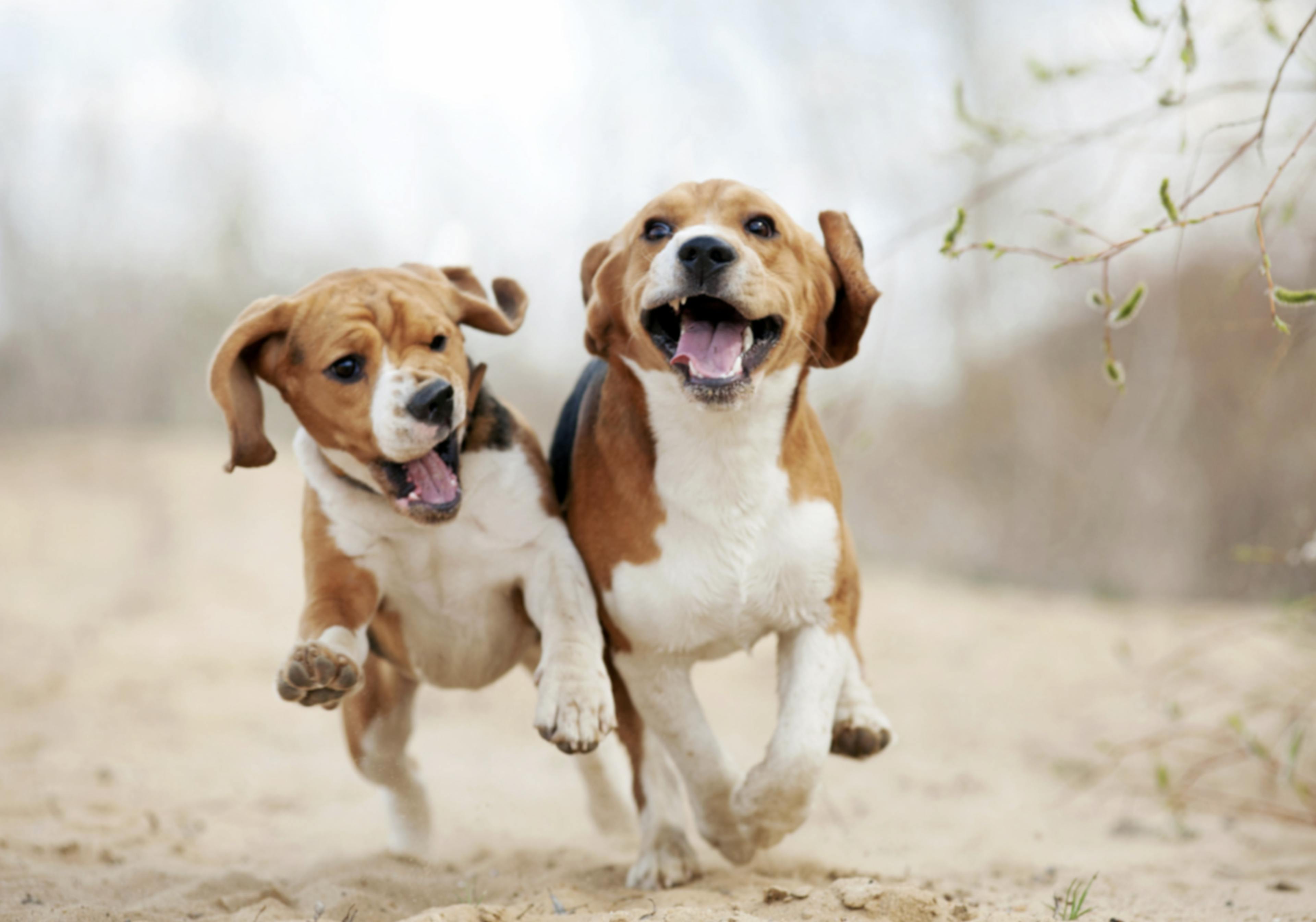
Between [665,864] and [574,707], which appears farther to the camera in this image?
[665,864]

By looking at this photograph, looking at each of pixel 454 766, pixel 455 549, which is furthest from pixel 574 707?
pixel 454 766

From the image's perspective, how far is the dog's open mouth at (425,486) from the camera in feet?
11.1

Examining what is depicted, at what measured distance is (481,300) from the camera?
3.78 m

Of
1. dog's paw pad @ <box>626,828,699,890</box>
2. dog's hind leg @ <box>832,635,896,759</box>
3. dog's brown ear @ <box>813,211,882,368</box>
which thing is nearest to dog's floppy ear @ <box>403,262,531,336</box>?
dog's brown ear @ <box>813,211,882,368</box>

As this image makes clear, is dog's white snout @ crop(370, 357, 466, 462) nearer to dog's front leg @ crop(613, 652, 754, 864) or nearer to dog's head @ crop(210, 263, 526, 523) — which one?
dog's head @ crop(210, 263, 526, 523)

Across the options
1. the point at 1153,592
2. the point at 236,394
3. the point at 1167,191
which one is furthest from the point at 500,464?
the point at 1153,592

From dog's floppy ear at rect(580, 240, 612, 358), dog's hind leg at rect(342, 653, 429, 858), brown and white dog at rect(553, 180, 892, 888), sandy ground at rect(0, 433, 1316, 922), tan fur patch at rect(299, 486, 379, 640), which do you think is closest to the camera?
brown and white dog at rect(553, 180, 892, 888)

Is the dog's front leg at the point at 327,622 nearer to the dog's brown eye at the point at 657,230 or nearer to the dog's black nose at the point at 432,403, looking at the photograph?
the dog's black nose at the point at 432,403

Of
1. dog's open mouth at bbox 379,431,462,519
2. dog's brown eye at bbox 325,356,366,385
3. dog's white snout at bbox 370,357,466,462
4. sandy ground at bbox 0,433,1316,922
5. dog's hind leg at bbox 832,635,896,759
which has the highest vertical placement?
dog's brown eye at bbox 325,356,366,385

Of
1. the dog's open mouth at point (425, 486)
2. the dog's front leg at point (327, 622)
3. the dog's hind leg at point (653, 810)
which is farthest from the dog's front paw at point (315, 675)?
the dog's hind leg at point (653, 810)

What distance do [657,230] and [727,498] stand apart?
0.75m

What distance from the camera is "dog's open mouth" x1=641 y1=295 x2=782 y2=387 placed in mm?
3260

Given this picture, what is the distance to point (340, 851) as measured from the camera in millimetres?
4812

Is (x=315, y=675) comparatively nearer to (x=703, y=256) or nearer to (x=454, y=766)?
(x=703, y=256)
